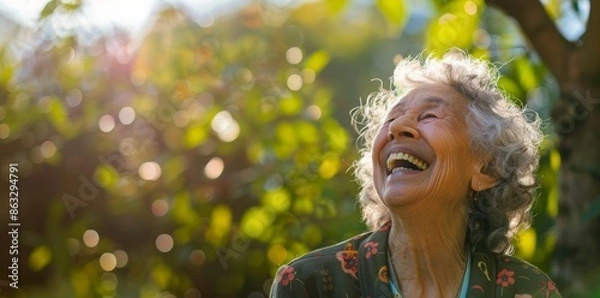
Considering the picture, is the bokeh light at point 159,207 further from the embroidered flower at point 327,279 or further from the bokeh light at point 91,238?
the embroidered flower at point 327,279

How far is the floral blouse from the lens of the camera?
7.38ft

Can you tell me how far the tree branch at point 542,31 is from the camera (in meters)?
3.11

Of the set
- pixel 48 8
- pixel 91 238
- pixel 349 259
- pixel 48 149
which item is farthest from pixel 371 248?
pixel 48 149

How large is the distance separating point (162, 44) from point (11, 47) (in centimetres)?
61

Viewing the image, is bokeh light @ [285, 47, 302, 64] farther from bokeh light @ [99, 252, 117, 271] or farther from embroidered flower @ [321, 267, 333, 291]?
embroidered flower @ [321, 267, 333, 291]

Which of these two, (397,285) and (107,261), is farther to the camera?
(107,261)

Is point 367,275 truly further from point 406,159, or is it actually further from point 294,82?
point 294,82

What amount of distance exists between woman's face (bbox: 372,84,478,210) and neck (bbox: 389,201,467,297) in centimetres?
6

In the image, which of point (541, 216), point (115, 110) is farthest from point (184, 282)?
point (541, 216)

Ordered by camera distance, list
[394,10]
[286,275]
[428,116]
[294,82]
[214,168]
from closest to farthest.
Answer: [286,275] → [428,116] → [394,10] → [294,82] → [214,168]

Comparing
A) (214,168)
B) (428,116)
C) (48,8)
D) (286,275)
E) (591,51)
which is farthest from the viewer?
(214,168)

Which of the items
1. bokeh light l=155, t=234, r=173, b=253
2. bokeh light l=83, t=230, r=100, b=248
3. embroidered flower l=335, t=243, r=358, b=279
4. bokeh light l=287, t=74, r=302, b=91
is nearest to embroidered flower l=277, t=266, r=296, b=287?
embroidered flower l=335, t=243, r=358, b=279

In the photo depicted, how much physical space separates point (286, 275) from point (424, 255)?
1.02ft

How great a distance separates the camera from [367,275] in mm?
2285
